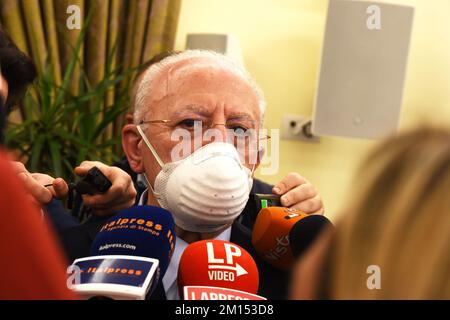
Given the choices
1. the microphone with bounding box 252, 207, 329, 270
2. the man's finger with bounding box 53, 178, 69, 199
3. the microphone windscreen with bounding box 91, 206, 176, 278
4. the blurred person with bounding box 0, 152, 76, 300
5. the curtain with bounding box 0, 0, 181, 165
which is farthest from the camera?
the curtain with bounding box 0, 0, 181, 165

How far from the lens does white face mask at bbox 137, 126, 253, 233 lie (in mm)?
1458

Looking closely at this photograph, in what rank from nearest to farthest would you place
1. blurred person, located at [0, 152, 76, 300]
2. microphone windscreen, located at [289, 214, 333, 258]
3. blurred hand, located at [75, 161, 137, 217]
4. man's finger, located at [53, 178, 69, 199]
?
blurred person, located at [0, 152, 76, 300] → microphone windscreen, located at [289, 214, 333, 258] → man's finger, located at [53, 178, 69, 199] → blurred hand, located at [75, 161, 137, 217]

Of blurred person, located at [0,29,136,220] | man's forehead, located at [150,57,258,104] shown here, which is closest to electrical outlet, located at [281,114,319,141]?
blurred person, located at [0,29,136,220]

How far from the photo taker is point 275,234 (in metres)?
1.40

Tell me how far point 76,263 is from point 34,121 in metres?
1.88

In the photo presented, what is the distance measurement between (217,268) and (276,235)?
248 mm

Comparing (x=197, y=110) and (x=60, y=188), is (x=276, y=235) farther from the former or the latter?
(x=60, y=188)

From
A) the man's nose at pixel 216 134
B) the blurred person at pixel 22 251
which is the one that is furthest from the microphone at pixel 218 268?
the blurred person at pixel 22 251

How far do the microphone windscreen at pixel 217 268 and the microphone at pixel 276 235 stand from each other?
16cm

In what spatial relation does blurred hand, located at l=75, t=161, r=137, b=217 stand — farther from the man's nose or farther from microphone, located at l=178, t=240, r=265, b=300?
microphone, located at l=178, t=240, r=265, b=300

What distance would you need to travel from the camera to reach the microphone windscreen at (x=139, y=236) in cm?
113

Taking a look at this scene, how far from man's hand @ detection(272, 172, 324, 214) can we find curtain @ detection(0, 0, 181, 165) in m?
1.56
